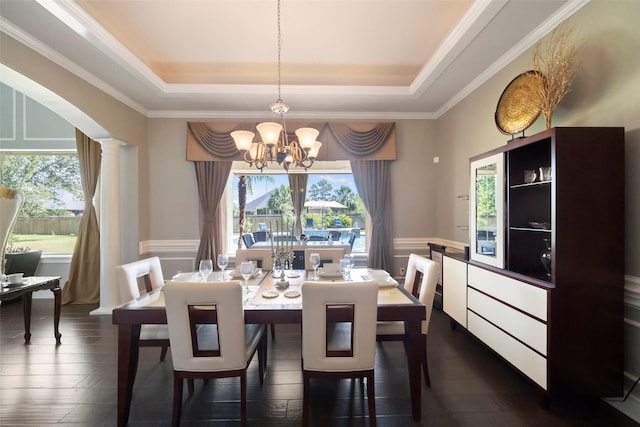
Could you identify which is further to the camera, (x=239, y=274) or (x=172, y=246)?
(x=172, y=246)

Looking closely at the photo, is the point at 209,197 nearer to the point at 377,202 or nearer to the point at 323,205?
the point at 323,205

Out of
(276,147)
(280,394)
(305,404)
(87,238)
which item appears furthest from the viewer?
(87,238)

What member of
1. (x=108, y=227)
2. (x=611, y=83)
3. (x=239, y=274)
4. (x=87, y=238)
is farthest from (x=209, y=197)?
(x=611, y=83)

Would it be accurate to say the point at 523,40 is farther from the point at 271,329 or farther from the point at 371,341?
the point at 271,329

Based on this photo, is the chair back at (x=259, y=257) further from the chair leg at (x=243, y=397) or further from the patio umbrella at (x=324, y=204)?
the patio umbrella at (x=324, y=204)

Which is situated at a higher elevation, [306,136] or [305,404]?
[306,136]

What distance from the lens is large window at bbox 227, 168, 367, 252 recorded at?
4.79m

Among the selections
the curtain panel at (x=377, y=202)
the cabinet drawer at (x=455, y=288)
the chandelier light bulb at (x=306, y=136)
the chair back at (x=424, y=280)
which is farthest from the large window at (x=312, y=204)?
the chandelier light bulb at (x=306, y=136)

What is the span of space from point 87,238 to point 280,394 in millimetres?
4040

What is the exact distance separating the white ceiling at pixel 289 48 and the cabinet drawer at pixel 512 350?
8.21 ft

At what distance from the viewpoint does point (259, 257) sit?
2.89 meters

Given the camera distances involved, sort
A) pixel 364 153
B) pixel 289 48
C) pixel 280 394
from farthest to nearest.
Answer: pixel 364 153, pixel 289 48, pixel 280 394

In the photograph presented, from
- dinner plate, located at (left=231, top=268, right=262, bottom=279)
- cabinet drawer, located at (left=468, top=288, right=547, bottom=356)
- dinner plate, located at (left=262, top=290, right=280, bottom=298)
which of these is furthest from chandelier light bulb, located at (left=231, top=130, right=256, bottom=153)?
cabinet drawer, located at (left=468, top=288, right=547, bottom=356)

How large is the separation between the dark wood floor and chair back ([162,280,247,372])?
0.48m
